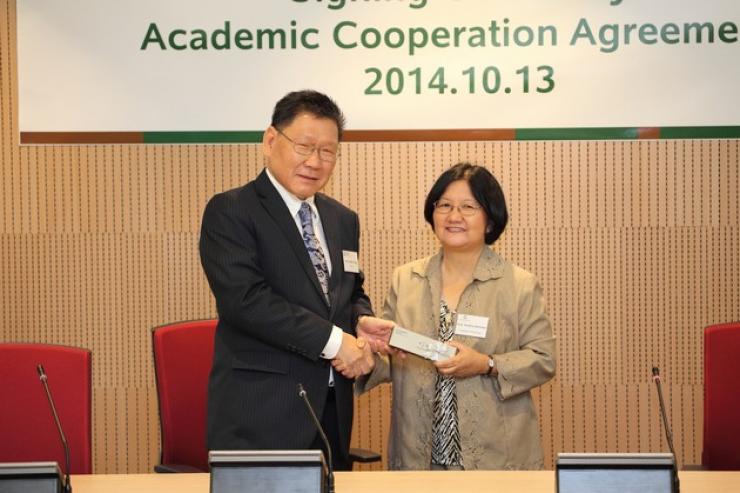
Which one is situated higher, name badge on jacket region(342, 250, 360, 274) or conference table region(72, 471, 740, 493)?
name badge on jacket region(342, 250, 360, 274)

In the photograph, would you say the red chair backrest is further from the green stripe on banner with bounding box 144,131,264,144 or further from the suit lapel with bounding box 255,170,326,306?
the green stripe on banner with bounding box 144,131,264,144

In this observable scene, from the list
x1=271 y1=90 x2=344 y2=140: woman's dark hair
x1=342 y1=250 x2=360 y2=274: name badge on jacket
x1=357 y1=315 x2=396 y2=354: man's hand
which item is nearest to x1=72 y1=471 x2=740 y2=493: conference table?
x1=357 y1=315 x2=396 y2=354: man's hand

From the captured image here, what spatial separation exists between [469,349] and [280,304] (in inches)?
30.6

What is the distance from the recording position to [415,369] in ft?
13.4

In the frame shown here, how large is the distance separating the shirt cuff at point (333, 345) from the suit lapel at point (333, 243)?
0.52ft

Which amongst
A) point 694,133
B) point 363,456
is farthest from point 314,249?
point 694,133

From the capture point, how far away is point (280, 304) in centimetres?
366

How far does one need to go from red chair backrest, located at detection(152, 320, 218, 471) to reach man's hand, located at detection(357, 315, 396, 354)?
766mm

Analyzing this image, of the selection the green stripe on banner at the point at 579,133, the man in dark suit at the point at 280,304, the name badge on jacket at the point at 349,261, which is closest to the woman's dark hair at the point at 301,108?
the man in dark suit at the point at 280,304

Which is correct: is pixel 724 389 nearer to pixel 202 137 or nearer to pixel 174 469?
pixel 174 469

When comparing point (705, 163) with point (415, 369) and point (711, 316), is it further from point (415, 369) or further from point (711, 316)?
point (415, 369)

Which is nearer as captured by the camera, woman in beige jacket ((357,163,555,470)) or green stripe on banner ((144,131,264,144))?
woman in beige jacket ((357,163,555,470))

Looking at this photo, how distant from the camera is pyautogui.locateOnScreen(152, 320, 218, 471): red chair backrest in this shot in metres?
4.16

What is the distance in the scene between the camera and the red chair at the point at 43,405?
154 inches
